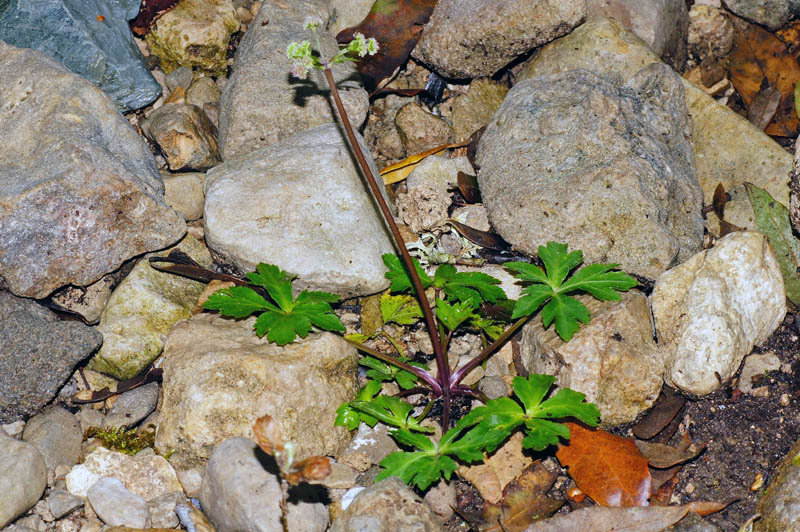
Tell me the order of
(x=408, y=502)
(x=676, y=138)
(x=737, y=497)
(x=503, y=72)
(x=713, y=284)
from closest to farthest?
(x=408, y=502) → (x=737, y=497) → (x=713, y=284) → (x=676, y=138) → (x=503, y=72)

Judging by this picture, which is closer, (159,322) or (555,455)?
(555,455)

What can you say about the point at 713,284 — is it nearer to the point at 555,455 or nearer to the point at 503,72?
the point at 555,455

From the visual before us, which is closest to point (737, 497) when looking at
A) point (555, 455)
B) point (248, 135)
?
point (555, 455)

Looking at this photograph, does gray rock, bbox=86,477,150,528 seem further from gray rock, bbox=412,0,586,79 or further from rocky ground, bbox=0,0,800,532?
gray rock, bbox=412,0,586,79

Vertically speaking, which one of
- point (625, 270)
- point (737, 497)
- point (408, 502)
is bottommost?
point (737, 497)

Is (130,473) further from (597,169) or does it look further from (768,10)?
(768,10)

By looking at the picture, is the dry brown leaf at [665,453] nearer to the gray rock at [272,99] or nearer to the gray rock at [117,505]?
the gray rock at [117,505]

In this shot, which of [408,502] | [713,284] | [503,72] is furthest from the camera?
[503,72]
